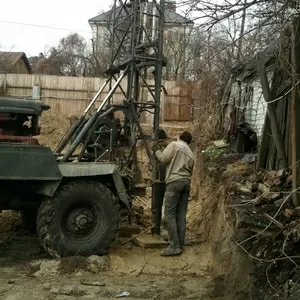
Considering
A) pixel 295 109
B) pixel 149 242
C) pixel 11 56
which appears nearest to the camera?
pixel 295 109

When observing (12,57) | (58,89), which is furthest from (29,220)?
(12,57)

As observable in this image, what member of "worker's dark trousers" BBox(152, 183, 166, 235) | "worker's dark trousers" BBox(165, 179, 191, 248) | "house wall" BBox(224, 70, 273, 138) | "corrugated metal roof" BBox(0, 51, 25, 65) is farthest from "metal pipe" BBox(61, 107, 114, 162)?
"corrugated metal roof" BBox(0, 51, 25, 65)

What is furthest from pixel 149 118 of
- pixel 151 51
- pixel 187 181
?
pixel 187 181

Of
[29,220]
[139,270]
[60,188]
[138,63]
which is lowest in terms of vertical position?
[139,270]

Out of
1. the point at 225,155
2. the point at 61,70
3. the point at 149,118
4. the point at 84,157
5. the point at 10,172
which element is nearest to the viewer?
the point at 10,172

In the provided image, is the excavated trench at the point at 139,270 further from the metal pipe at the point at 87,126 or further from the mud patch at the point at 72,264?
the metal pipe at the point at 87,126

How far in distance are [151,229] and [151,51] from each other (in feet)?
11.2

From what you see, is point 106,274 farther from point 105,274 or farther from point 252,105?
point 252,105

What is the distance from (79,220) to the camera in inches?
309

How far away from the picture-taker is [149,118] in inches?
915

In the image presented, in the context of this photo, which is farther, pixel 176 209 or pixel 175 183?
pixel 176 209

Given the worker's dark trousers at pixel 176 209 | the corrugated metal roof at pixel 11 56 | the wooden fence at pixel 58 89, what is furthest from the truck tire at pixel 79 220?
the corrugated metal roof at pixel 11 56

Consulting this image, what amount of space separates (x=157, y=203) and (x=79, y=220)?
1910 mm

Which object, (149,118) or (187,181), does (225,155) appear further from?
(149,118)
